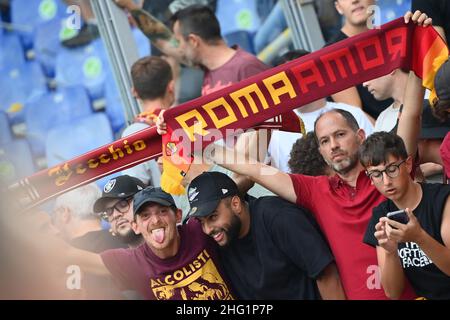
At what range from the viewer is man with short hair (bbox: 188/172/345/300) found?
473 cm

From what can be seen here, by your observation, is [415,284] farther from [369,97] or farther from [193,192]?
[369,97]

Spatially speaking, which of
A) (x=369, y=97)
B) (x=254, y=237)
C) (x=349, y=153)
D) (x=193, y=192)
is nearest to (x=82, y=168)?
(x=193, y=192)

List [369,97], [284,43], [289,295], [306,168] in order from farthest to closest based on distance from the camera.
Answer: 1. [284,43]
2. [369,97]
3. [306,168]
4. [289,295]

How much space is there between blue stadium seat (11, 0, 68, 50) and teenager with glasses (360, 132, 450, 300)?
137 inches

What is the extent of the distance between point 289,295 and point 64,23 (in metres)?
3.35

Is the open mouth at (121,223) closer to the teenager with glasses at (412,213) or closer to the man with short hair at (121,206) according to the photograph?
the man with short hair at (121,206)

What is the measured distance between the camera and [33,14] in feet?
24.0

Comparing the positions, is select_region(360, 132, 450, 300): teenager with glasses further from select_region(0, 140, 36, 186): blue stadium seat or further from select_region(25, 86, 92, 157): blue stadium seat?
select_region(25, 86, 92, 157): blue stadium seat

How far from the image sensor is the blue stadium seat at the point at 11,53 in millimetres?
7302

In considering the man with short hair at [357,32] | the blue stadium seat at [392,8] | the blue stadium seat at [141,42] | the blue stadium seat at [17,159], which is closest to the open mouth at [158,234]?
the blue stadium seat at [17,159]

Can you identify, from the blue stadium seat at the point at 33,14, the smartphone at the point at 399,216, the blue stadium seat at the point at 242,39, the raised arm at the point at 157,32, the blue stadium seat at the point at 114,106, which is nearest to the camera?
the smartphone at the point at 399,216

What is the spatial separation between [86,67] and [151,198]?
2448mm

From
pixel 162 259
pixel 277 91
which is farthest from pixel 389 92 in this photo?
pixel 162 259

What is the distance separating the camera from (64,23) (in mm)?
7285
